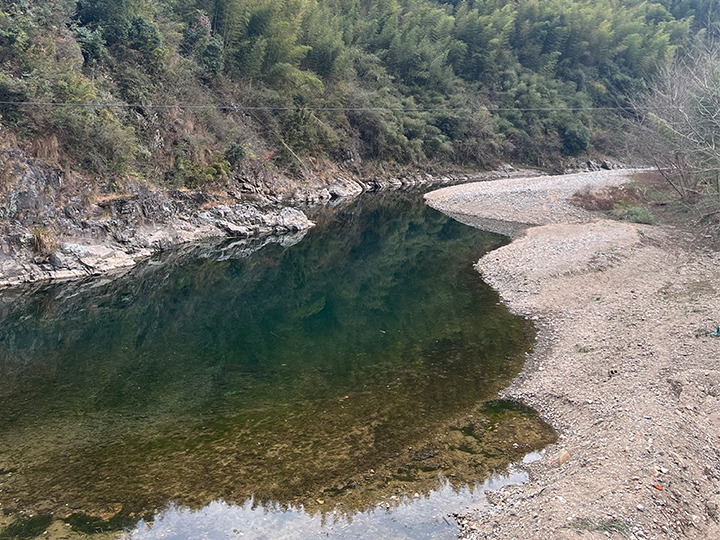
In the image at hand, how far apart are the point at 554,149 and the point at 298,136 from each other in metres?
37.3

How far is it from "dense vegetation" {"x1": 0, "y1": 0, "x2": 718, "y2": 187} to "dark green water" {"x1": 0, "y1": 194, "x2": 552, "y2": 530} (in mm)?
8401

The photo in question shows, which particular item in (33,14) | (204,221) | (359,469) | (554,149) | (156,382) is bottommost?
(554,149)

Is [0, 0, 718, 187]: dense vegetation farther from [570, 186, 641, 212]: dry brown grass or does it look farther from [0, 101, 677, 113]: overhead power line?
[570, 186, 641, 212]: dry brown grass

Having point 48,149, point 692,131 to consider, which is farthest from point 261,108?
point 692,131

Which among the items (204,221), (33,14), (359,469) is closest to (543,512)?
(359,469)

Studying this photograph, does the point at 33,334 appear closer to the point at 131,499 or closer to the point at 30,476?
the point at 30,476

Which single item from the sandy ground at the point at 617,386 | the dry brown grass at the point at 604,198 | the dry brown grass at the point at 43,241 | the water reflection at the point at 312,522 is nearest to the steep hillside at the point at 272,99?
the dry brown grass at the point at 43,241

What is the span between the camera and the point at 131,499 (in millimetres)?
8094

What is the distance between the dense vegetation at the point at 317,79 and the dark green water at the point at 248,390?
27.6ft

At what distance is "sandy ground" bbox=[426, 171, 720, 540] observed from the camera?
710 cm

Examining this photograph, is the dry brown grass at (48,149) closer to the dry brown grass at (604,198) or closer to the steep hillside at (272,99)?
the steep hillside at (272,99)

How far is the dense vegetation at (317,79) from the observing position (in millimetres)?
22562

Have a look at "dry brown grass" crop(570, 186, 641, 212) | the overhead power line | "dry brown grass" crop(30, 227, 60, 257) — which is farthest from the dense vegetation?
"dry brown grass" crop(570, 186, 641, 212)

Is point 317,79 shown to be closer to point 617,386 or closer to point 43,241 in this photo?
point 43,241
